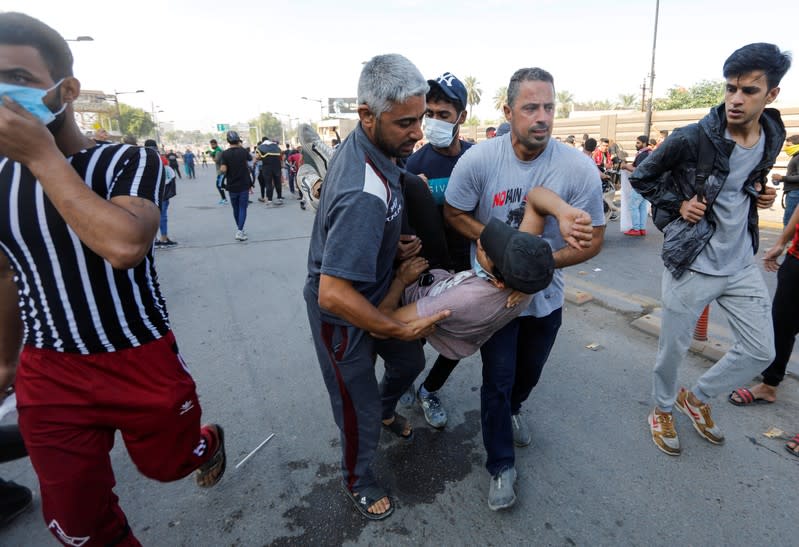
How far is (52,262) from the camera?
57.9 inches

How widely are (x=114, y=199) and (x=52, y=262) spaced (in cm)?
30

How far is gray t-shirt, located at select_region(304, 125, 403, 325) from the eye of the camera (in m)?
1.64

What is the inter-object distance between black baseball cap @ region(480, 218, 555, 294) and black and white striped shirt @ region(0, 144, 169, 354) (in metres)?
1.25

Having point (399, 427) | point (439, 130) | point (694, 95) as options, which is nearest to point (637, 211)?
point (439, 130)

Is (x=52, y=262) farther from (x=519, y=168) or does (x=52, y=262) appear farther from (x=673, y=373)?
(x=673, y=373)

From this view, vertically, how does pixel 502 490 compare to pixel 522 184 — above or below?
below

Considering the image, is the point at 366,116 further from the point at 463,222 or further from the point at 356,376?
the point at 356,376

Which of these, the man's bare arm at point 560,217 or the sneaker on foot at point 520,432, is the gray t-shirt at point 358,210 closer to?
the man's bare arm at point 560,217

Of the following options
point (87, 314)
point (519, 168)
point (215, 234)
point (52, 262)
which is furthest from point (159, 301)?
point (215, 234)

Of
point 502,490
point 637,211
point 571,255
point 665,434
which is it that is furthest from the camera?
point 637,211

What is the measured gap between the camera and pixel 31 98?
1.29 m

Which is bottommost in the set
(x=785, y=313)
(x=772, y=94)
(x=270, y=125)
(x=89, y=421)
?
(x=785, y=313)

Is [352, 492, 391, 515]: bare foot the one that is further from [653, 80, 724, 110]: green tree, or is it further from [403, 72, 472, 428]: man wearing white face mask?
[653, 80, 724, 110]: green tree

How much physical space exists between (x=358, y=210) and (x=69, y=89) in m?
0.99
